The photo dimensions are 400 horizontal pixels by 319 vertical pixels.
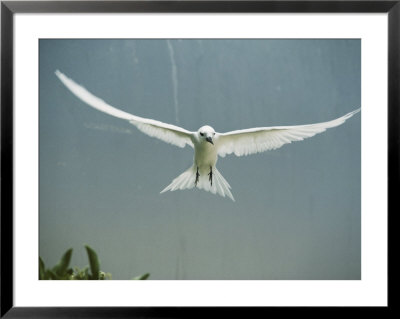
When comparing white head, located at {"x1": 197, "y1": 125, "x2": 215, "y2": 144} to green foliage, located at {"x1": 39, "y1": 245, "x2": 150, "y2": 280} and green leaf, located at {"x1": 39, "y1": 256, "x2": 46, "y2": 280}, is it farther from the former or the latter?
green leaf, located at {"x1": 39, "y1": 256, "x2": 46, "y2": 280}

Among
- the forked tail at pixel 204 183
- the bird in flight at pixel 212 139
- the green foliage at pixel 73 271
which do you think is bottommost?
the green foliage at pixel 73 271

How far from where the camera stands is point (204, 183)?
1.07 m

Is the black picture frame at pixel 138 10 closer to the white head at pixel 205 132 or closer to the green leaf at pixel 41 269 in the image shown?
the green leaf at pixel 41 269

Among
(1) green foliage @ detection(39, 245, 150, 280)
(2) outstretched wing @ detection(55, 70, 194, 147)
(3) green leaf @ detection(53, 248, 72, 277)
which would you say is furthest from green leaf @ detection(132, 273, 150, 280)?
(2) outstretched wing @ detection(55, 70, 194, 147)

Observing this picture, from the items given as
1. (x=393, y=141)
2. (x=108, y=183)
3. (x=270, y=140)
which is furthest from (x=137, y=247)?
(x=393, y=141)

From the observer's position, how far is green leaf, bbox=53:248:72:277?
1.07m

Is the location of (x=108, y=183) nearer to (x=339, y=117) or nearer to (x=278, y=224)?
(x=278, y=224)

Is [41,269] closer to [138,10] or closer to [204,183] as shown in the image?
[204,183]

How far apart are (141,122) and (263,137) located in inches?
12.4

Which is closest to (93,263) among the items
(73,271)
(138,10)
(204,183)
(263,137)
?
(73,271)

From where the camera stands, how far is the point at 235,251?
3.59ft

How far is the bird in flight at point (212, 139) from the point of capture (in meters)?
1.07

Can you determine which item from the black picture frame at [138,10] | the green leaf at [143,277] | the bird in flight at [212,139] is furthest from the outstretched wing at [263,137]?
the green leaf at [143,277]

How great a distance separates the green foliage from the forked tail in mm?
244
